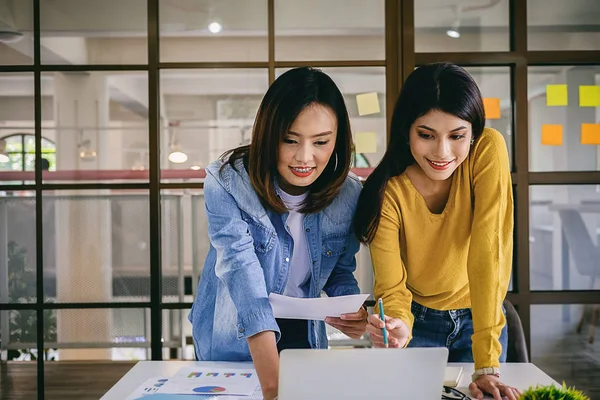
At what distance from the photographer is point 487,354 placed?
1299 millimetres

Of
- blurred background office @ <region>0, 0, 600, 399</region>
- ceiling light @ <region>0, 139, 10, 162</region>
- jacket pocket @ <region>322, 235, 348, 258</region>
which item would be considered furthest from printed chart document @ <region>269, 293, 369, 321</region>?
ceiling light @ <region>0, 139, 10, 162</region>

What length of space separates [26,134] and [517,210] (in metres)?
2.20

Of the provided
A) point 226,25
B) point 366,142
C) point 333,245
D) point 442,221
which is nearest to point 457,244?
point 442,221

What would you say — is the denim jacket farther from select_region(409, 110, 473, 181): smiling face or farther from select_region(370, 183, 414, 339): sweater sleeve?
select_region(409, 110, 473, 181): smiling face

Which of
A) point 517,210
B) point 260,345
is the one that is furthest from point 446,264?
point 517,210

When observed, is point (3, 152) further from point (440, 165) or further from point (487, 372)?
point (487, 372)

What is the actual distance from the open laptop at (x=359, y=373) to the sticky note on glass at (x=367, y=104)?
2.02 metres

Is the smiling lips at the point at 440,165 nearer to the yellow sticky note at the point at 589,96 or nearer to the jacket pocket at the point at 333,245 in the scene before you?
the jacket pocket at the point at 333,245

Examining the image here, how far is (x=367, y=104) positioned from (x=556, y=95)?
84 cm

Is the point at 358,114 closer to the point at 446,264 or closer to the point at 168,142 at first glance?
the point at 168,142

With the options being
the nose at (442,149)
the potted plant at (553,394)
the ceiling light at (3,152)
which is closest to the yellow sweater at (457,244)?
the nose at (442,149)

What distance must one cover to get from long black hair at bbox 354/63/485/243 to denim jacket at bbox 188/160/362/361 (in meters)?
0.08

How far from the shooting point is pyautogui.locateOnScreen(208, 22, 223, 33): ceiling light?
2.78 meters

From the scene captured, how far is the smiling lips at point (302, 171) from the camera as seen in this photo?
1.41 metres
